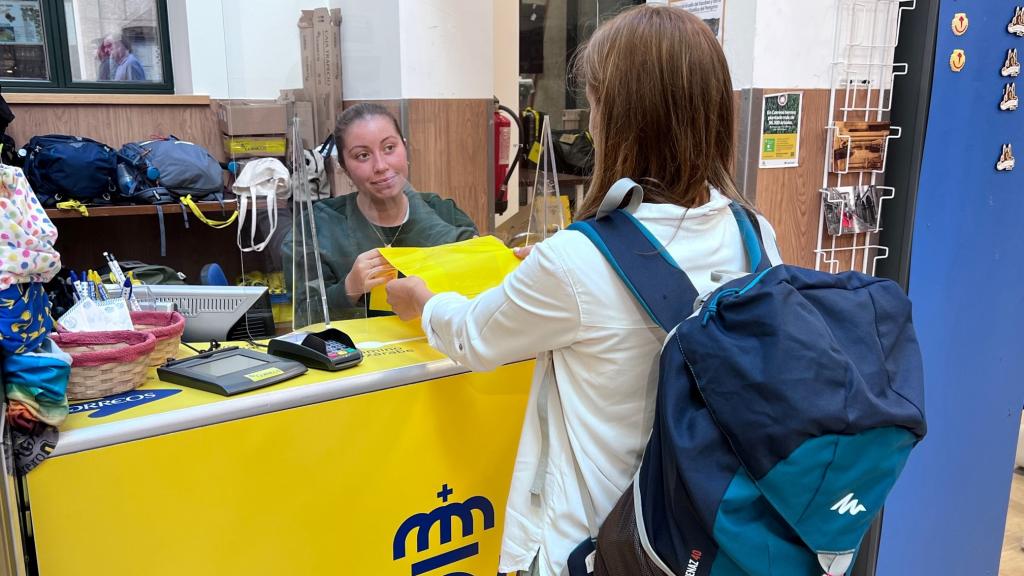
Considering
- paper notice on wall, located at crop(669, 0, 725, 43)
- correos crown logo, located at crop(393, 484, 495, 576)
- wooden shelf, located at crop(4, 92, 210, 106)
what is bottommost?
correos crown logo, located at crop(393, 484, 495, 576)

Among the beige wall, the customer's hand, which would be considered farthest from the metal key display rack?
the beige wall

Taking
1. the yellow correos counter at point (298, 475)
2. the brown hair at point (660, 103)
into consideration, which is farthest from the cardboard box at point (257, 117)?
the brown hair at point (660, 103)

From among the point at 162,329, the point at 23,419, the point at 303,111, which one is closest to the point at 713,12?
the point at 303,111

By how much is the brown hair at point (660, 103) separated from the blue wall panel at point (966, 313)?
1.27 m

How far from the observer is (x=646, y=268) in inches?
39.7

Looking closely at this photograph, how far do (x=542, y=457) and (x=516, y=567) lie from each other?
16 cm

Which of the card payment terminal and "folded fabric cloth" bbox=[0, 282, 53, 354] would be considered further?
the card payment terminal

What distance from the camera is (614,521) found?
101 cm

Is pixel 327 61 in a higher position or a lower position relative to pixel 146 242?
higher

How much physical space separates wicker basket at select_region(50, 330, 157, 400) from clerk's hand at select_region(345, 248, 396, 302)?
1.62 feet

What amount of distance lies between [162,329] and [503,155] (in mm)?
1611

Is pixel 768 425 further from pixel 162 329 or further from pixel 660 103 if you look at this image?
pixel 162 329

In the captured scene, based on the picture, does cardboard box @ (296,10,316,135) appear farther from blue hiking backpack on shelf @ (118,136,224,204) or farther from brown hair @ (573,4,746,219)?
blue hiking backpack on shelf @ (118,136,224,204)

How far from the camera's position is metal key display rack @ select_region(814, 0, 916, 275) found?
201cm
